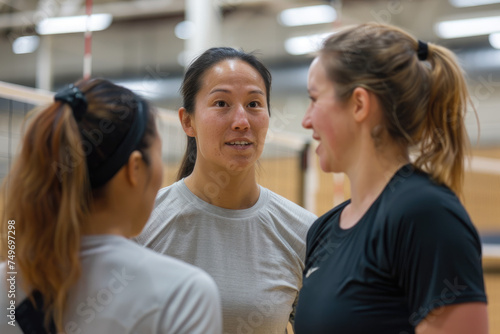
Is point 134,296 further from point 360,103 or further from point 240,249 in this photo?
point 240,249

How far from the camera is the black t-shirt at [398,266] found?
49.7 inches

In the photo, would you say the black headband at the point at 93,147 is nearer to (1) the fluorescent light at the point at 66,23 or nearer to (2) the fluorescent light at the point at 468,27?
(1) the fluorescent light at the point at 66,23

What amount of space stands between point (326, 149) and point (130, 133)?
557mm

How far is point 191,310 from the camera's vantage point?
110cm

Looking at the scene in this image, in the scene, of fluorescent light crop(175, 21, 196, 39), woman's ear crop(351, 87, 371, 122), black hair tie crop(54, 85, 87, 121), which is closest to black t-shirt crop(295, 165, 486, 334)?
woman's ear crop(351, 87, 371, 122)

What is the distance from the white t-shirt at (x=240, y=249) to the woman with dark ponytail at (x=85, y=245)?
Result: 75 cm

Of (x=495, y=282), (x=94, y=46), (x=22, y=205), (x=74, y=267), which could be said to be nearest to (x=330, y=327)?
(x=74, y=267)

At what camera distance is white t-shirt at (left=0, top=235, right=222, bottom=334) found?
1.11 metres

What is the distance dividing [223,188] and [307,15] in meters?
9.73

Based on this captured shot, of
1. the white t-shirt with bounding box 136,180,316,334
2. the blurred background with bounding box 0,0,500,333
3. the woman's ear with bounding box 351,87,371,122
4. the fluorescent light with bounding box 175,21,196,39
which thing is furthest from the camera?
the fluorescent light with bounding box 175,21,196,39

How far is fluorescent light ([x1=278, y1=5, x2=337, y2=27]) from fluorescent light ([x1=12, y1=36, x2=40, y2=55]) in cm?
547

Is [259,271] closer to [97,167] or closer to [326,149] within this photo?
[326,149]

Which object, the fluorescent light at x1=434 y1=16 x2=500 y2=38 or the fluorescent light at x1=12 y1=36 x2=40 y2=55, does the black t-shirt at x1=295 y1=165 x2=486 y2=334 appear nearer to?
the fluorescent light at x1=434 y1=16 x2=500 y2=38

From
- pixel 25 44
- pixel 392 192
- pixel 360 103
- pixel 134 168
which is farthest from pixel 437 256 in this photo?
pixel 25 44
